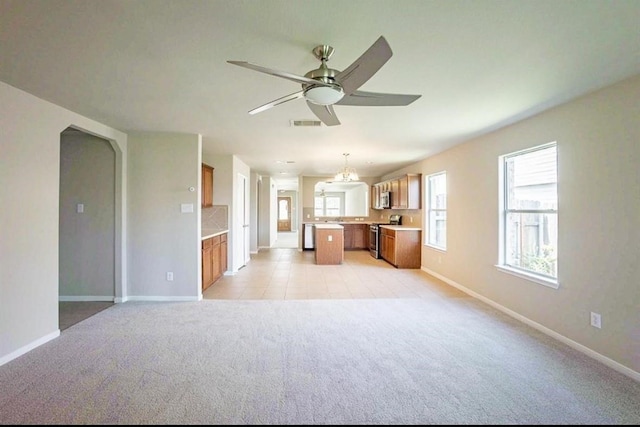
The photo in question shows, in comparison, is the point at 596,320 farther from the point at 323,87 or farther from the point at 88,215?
the point at 88,215

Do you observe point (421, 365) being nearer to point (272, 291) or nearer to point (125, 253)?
point (272, 291)

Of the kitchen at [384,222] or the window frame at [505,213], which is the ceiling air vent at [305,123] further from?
the kitchen at [384,222]

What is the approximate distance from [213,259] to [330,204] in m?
8.98

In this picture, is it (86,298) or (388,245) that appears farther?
(388,245)

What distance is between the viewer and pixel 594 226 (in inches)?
104

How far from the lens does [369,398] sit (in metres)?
2.03

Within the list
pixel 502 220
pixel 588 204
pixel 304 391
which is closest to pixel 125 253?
pixel 304 391

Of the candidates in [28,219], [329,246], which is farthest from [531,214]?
[28,219]

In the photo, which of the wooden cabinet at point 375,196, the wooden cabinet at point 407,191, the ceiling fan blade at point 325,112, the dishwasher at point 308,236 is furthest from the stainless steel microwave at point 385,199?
the ceiling fan blade at point 325,112

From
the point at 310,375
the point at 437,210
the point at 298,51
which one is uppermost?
the point at 298,51

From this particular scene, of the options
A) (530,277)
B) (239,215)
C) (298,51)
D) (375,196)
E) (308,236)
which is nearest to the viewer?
(298,51)

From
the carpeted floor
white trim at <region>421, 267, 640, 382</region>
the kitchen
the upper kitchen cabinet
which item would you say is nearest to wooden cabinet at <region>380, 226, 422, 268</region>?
the kitchen

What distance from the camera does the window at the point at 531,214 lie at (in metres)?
3.21

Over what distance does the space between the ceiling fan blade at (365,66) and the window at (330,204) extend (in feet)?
37.3
